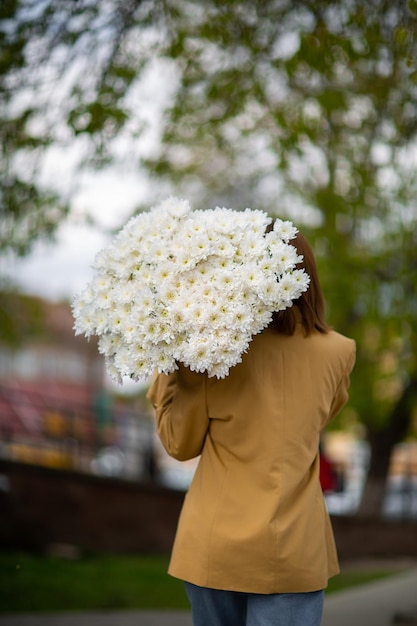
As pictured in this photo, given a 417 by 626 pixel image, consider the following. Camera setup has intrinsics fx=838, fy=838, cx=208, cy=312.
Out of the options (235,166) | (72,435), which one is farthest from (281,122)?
(72,435)

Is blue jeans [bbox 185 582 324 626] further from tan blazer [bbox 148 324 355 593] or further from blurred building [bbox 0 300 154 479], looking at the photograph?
blurred building [bbox 0 300 154 479]

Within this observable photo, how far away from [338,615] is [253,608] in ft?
16.2

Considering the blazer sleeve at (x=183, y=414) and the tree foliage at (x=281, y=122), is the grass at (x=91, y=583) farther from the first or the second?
the blazer sleeve at (x=183, y=414)

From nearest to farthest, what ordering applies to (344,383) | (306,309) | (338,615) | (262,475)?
(262,475) < (306,309) < (344,383) < (338,615)

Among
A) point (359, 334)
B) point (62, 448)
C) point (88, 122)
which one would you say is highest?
point (88, 122)

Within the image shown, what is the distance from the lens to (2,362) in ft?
163

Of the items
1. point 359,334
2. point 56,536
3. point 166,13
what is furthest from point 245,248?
point 56,536

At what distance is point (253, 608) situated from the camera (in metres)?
2.56

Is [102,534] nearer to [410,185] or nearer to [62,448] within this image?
[62,448]

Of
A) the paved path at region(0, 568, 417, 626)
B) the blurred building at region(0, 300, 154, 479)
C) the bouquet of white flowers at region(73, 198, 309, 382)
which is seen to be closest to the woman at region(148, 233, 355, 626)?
the bouquet of white flowers at region(73, 198, 309, 382)

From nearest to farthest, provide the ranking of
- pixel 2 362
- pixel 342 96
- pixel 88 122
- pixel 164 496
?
pixel 88 122
pixel 342 96
pixel 164 496
pixel 2 362

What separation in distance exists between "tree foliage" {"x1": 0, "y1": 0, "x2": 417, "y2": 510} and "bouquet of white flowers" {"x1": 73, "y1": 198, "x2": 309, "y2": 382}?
2196 mm

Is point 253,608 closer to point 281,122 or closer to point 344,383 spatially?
point 344,383

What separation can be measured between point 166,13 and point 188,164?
689 cm
